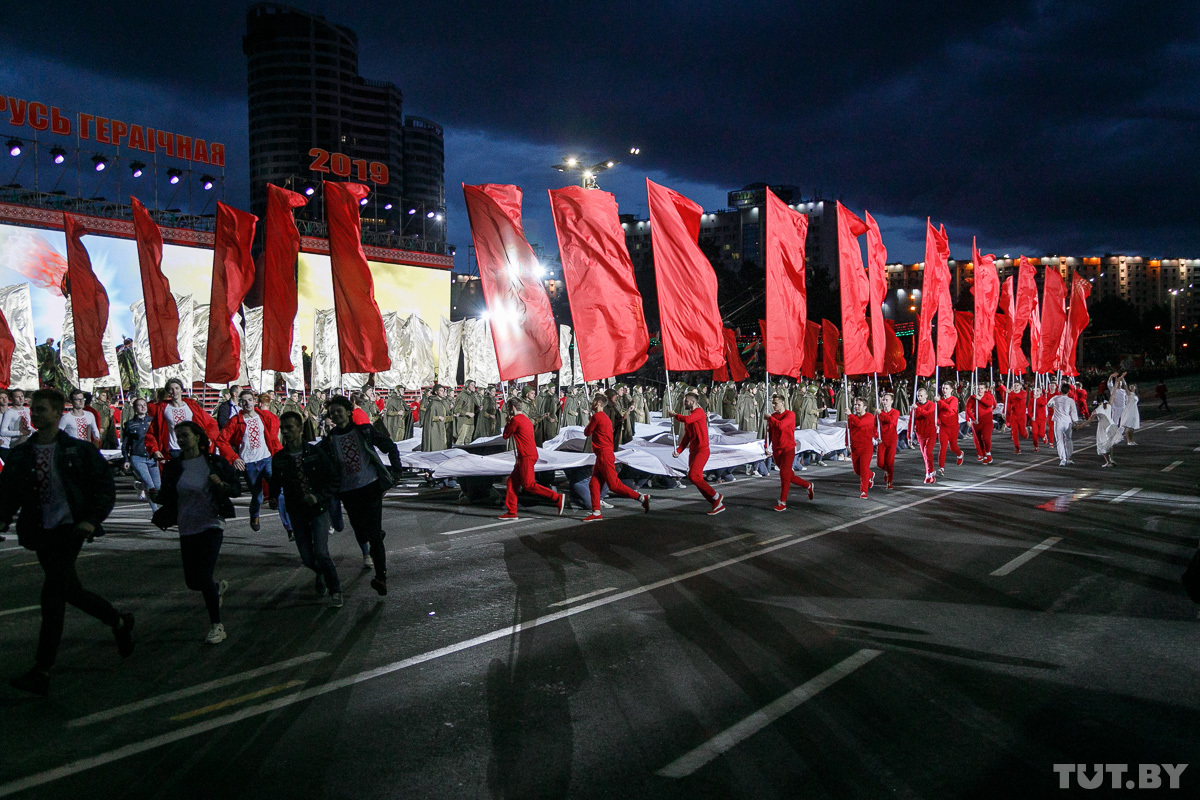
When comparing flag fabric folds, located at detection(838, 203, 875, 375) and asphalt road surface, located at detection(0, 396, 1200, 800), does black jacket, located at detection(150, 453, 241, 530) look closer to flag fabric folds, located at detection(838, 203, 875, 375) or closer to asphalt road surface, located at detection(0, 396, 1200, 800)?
asphalt road surface, located at detection(0, 396, 1200, 800)

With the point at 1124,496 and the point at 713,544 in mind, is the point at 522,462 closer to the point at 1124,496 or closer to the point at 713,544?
the point at 713,544

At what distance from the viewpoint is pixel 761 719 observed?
4.48 meters

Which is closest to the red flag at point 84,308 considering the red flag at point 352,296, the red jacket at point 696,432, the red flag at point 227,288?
the red flag at point 227,288

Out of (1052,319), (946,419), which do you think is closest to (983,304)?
(1052,319)

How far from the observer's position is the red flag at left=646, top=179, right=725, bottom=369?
12.4 metres

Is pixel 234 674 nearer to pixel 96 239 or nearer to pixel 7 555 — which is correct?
pixel 7 555

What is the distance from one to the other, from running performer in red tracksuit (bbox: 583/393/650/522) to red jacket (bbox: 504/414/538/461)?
844 mm

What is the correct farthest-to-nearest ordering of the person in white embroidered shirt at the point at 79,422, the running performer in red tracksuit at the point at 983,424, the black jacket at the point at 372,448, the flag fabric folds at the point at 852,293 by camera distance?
the running performer in red tracksuit at the point at 983,424
the flag fabric folds at the point at 852,293
the person in white embroidered shirt at the point at 79,422
the black jacket at the point at 372,448

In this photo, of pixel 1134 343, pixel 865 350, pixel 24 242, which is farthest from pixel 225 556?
pixel 1134 343

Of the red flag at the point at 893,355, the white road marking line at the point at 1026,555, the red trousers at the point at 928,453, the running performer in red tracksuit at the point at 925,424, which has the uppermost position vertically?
the red flag at the point at 893,355

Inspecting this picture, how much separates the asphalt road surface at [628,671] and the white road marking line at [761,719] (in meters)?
0.02

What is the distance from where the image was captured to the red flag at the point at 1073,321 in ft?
86.3

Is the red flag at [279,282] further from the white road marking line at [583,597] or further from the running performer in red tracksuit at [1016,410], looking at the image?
the running performer in red tracksuit at [1016,410]

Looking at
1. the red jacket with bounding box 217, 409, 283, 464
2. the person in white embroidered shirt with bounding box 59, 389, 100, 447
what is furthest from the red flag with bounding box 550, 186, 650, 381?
the person in white embroidered shirt with bounding box 59, 389, 100, 447
